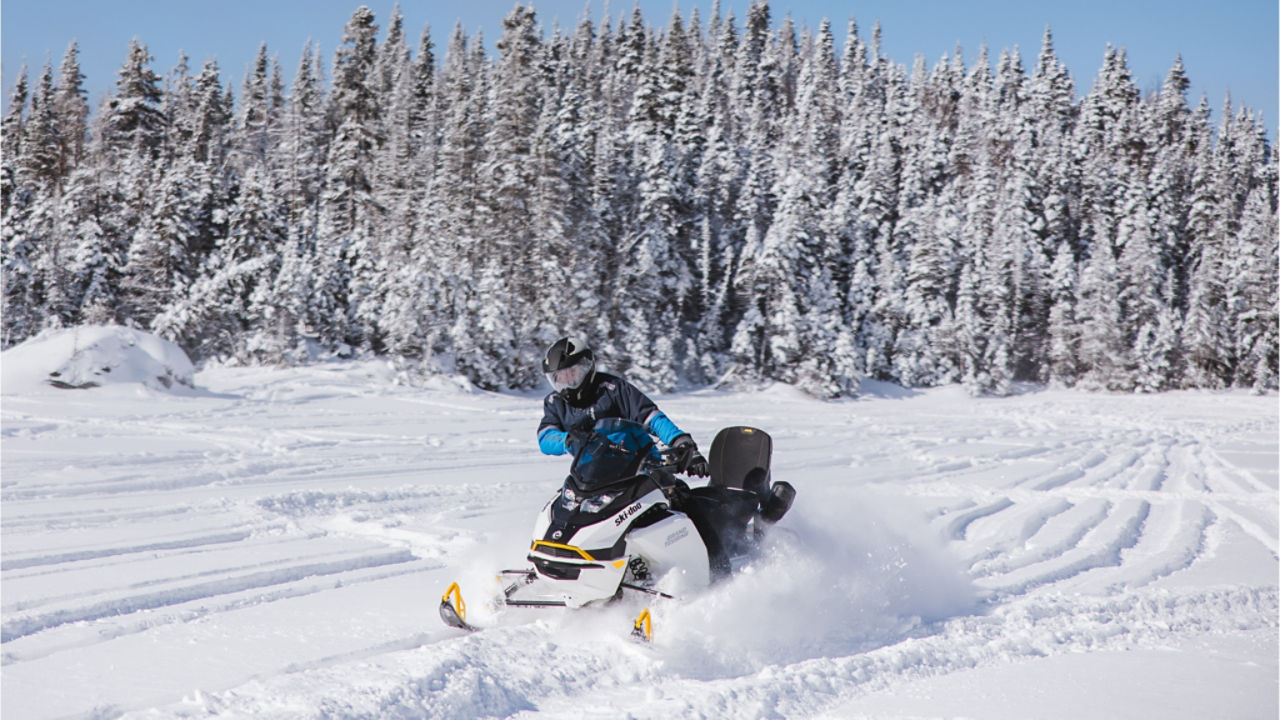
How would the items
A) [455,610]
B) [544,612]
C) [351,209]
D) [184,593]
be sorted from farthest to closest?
[351,209] → [184,593] → [544,612] → [455,610]

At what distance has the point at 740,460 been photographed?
17.5ft

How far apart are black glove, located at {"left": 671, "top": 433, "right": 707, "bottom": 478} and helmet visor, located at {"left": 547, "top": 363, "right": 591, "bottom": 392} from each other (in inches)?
24.7

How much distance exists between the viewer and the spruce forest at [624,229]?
1185 inches

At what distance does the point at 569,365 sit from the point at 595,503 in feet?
2.68

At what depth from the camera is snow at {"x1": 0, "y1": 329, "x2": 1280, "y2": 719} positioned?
11.7 ft

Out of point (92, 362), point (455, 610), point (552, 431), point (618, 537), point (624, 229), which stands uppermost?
point (624, 229)

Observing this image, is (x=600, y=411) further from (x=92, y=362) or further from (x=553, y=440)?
(x=92, y=362)

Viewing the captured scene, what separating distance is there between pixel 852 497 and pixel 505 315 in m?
22.6

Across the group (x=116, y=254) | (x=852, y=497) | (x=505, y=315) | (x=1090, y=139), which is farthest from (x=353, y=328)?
(x=1090, y=139)

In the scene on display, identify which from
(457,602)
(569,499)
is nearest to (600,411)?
(569,499)

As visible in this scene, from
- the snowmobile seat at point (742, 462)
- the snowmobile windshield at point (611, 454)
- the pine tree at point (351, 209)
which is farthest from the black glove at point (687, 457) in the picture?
the pine tree at point (351, 209)

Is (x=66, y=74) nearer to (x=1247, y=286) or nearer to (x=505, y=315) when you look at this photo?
(x=505, y=315)

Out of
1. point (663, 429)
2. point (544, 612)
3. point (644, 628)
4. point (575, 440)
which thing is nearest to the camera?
point (644, 628)

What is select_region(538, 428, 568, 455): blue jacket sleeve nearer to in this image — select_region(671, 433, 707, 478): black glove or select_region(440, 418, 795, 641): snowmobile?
select_region(440, 418, 795, 641): snowmobile
